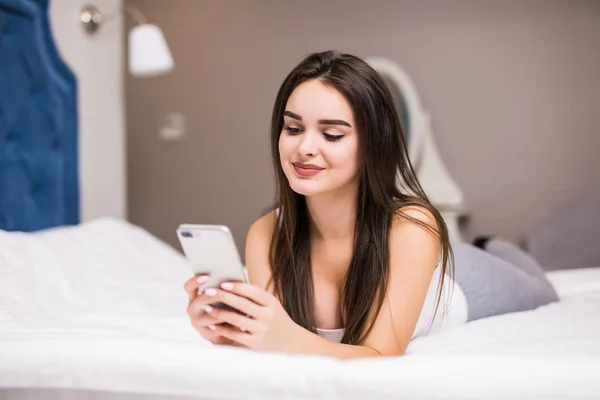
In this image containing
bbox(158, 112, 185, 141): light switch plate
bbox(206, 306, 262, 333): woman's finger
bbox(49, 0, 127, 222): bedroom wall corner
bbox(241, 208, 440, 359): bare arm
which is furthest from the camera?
bbox(158, 112, 185, 141): light switch plate

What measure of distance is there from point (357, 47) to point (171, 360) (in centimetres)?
303

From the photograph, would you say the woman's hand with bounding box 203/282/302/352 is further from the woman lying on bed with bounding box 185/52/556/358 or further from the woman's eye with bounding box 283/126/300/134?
the woman's eye with bounding box 283/126/300/134

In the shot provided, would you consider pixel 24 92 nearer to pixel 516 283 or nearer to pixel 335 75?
pixel 335 75

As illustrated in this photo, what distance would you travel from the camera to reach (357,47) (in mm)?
3818

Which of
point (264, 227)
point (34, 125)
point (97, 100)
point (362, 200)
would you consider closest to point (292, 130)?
point (362, 200)

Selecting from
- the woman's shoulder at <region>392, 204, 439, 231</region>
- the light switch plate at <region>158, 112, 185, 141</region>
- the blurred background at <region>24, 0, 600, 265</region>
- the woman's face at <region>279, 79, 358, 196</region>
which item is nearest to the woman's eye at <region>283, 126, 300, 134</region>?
the woman's face at <region>279, 79, 358, 196</region>

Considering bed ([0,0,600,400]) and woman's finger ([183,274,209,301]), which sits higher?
woman's finger ([183,274,209,301])

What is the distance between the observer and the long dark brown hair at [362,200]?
51.1 inches

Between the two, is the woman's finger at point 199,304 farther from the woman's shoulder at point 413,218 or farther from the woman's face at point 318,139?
the woman's shoulder at point 413,218

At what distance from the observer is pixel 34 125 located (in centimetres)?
252

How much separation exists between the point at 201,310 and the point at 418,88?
2.84m

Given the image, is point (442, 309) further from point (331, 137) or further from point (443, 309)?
point (331, 137)

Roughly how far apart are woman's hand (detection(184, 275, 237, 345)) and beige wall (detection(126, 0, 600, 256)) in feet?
9.02

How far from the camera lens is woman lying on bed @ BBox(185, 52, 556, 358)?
1.17m
